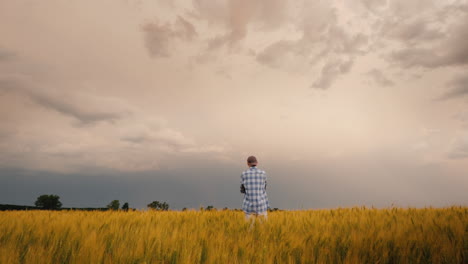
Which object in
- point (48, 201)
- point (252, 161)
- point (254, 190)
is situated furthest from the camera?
point (48, 201)

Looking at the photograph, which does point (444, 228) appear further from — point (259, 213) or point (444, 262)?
point (259, 213)

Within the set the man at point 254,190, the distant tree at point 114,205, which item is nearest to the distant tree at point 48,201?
the distant tree at point 114,205

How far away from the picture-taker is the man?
898 cm

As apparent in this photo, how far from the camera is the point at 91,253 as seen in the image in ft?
10.2

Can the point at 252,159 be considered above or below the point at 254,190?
above

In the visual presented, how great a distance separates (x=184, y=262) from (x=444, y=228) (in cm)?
475

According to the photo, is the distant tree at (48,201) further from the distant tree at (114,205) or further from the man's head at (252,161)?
the man's head at (252,161)

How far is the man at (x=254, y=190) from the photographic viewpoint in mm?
8984

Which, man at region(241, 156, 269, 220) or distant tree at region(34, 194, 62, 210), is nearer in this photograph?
man at region(241, 156, 269, 220)

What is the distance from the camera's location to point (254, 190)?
907 cm

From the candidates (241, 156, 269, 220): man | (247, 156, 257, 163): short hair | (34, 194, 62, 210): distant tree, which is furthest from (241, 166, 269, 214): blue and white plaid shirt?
(34, 194, 62, 210): distant tree

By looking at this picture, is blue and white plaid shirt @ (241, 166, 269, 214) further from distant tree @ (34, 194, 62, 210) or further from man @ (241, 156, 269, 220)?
distant tree @ (34, 194, 62, 210)

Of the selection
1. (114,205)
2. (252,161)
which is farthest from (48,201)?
(252,161)

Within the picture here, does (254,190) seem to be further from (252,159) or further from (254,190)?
(252,159)
